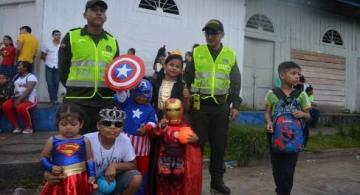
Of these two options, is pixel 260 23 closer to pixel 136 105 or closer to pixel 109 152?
pixel 136 105

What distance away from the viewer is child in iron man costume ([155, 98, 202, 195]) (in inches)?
161

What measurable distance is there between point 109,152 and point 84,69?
84cm

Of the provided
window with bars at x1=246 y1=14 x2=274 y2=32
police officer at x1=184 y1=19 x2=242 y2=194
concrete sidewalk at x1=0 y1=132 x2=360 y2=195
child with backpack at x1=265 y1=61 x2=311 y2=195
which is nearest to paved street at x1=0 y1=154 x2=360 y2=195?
concrete sidewalk at x1=0 y1=132 x2=360 y2=195

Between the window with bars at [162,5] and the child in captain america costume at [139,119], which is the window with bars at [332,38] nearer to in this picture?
the window with bars at [162,5]

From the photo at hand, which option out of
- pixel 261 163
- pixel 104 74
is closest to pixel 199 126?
pixel 104 74

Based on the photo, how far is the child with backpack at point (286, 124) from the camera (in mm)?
4355

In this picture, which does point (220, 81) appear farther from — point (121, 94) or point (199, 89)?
point (121, 94)

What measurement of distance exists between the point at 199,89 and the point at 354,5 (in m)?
11.0

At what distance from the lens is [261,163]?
7875mm

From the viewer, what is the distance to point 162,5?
1081 centimetres

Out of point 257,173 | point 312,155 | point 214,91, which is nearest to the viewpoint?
point 214,91

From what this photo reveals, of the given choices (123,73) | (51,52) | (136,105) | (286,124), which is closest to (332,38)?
(51,52)

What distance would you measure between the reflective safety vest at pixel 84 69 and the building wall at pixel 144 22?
→ 5.76m

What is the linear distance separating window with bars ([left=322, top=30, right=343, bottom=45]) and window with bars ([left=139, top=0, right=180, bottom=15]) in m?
6.30
